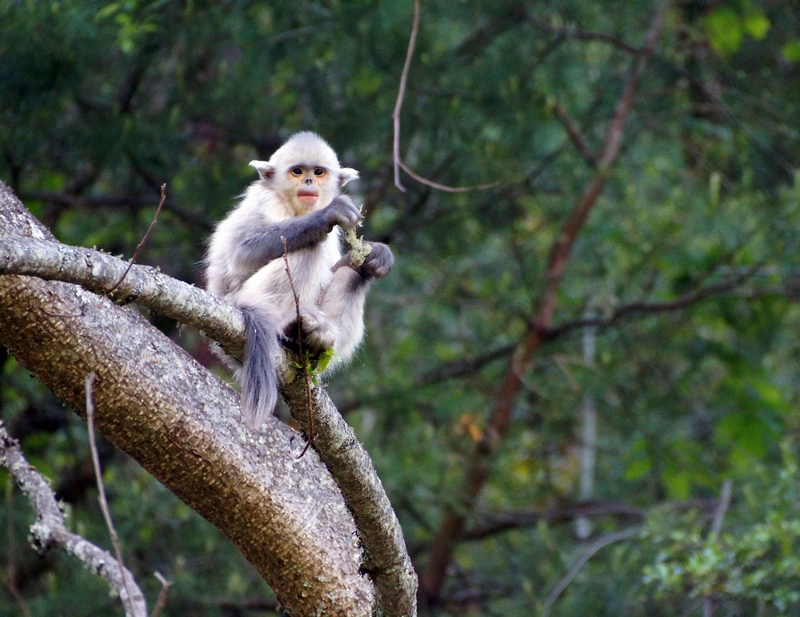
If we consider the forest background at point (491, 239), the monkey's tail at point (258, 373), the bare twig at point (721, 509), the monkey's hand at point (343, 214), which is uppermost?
the forest background at point (491, 239)

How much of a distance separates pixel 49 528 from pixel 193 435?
77cm

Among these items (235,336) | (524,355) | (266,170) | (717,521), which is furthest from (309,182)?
(717,521)

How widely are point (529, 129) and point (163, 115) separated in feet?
8.39

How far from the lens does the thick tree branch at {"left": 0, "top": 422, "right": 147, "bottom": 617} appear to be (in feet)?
10.5

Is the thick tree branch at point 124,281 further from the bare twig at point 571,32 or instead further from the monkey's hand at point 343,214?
the bare twig at point 571,32

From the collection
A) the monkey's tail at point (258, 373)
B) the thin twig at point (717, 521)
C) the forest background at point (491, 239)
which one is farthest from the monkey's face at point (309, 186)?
the thin twig at point (717, 521)

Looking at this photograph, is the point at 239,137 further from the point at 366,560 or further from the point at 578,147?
the point at 366,560

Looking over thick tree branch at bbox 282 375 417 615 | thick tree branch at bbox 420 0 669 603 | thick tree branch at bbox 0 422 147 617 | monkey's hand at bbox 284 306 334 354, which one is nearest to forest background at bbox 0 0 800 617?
thick tree branch at bbox 420 0 669 603

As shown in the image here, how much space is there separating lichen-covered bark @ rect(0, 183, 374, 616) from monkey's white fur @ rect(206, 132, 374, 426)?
1.56 feet

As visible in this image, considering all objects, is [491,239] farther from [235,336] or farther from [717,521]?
[235,336]

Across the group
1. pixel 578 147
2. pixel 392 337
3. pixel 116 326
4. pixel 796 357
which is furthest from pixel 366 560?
pixel 796 357

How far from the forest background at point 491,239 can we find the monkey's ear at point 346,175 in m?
1.66

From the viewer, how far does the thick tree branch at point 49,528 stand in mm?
3205

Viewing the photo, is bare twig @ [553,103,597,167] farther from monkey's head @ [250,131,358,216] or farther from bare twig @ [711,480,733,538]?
monkey's head @ [250,131,358,216]
